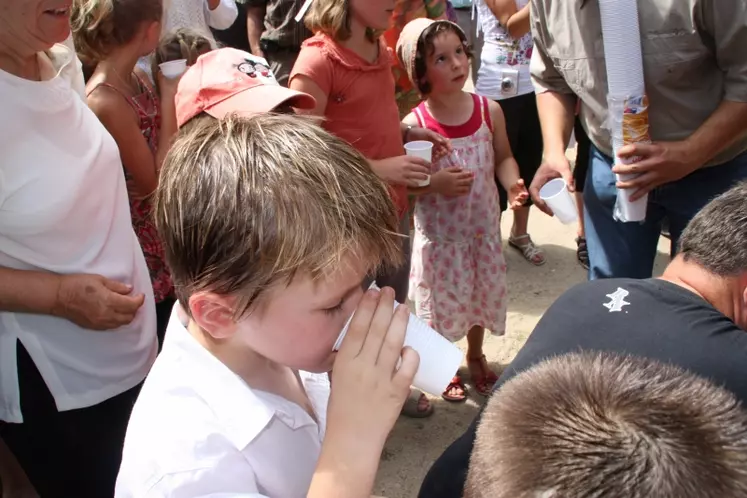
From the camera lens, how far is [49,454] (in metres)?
1.74

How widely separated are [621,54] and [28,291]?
5.91 ft

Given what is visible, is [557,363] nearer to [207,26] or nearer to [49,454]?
[49,454]

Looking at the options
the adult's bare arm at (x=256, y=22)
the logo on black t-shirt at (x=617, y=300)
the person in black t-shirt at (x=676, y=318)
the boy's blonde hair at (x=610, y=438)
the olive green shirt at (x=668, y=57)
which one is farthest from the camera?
the adult's bare arm at (x=256, y=22)

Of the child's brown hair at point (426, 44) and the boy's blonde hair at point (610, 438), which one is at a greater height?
the boy's blonde hair at point (610, 438)

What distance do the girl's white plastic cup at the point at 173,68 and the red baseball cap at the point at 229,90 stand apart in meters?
0.32

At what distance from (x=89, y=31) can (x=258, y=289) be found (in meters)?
1.56

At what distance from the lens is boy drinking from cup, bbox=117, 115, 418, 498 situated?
A: 0.99 meters

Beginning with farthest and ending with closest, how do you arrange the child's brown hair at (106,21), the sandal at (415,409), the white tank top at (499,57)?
1. the white tank top at (499,57)
2. the sandal at (415,409)
3. the child's brown hair at (106,21)

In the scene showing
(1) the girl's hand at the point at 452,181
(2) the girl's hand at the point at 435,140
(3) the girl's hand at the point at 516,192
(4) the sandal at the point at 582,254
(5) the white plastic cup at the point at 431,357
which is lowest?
(4) the sandal at the point at 582,254

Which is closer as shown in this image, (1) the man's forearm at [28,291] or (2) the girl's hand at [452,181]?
(1) the man's forearm at [28,291]

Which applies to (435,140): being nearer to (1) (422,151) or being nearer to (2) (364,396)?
(1) (422,151)

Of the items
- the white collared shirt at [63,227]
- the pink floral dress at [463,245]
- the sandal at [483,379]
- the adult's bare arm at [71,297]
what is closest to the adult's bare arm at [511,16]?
the pink floral dress at [463,245]

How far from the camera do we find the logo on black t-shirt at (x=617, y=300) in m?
1.58

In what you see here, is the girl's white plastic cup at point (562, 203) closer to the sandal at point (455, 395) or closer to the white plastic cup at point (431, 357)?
the sandal at point (455, 395)
